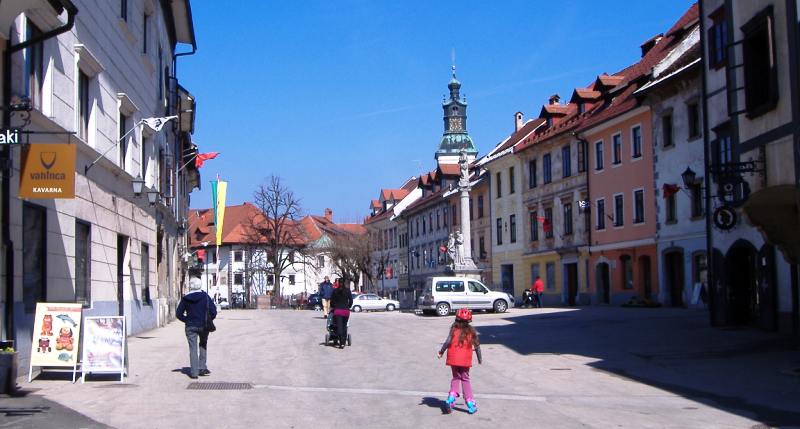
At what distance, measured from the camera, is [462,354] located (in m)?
11.1

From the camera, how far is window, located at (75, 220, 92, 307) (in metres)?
17.7

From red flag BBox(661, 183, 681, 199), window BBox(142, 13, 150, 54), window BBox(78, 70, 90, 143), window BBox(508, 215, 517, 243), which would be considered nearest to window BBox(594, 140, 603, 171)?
red flag BBox(661, 183, 681, 199)

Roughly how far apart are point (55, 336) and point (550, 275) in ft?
136

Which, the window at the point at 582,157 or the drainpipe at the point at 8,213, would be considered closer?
the drainpipe at the point at 8,213

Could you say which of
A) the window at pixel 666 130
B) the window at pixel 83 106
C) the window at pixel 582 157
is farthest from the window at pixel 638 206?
the window at pixel 83 106

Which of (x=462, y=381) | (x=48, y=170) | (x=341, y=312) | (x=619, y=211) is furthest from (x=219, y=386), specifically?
(x=619, y=211)

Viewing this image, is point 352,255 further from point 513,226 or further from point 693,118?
point 693,118

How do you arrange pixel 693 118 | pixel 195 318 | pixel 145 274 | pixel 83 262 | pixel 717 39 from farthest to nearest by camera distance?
pixel 693 118 < pixel 145 274 < pixel 717 39 < pixel 83 262 < pixel 195 318

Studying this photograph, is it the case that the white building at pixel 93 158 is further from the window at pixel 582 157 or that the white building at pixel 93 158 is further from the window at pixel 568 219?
the window at pixel 568 219

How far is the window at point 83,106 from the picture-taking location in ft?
59.5

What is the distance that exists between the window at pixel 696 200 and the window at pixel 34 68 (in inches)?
1063

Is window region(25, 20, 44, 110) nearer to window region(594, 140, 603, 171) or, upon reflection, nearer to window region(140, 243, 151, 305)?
window region(140, 243, 151, 305)

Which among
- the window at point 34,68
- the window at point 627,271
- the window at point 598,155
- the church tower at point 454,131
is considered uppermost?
the church tower at point 454,131

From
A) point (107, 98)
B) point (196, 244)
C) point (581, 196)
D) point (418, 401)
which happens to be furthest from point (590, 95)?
point (196, 244)
